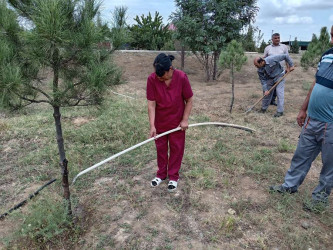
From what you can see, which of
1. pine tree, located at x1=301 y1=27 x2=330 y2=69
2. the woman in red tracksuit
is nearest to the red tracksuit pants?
the woman in red tracksuit

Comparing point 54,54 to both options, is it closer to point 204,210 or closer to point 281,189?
point 204,210

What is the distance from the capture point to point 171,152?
2.86 meters

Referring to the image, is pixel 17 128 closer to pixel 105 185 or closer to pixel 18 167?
pixel 18 167

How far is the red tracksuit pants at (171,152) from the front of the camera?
9.07 feet

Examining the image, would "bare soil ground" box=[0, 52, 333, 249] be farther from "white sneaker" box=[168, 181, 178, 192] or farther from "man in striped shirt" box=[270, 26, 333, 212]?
"man in striped shirt" box=[270, 26, 333, 212]

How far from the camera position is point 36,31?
1.64 m

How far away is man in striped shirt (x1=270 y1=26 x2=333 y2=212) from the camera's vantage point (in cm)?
232

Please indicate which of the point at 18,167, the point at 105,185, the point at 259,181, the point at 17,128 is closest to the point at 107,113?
the point at 17,128

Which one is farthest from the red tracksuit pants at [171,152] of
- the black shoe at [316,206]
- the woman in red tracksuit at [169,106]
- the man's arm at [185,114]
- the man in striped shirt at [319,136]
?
the black shoe at [316,206]

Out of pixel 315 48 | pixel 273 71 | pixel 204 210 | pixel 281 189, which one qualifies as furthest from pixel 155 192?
pixel 315 48

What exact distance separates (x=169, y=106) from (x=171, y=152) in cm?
53

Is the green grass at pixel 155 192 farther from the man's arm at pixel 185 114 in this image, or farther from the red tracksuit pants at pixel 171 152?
the man's arm at pixel 185 114

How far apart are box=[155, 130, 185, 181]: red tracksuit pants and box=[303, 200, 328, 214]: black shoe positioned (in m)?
1.32

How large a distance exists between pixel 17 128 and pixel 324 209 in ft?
15.3
